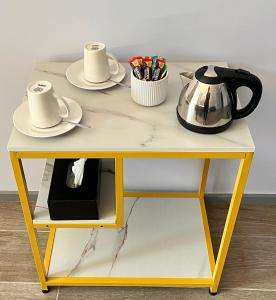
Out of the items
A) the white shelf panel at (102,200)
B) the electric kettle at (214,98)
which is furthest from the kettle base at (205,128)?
the white shelf panel at (102,200)

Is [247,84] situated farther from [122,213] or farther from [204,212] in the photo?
[204,212]

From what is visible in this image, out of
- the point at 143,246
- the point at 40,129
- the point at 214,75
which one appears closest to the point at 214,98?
the point at 214,75

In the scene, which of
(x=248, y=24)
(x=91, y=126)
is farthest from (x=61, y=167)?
(x=248, y=24)

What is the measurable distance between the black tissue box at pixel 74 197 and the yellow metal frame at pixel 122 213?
0.03m

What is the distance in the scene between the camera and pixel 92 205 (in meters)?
1.27

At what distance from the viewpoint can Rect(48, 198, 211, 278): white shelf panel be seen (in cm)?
154

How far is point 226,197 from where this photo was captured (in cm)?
186

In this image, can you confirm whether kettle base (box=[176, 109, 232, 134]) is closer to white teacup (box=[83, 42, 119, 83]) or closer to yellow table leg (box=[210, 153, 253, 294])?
yellow table leg (box=[210, 153, 253, 294])

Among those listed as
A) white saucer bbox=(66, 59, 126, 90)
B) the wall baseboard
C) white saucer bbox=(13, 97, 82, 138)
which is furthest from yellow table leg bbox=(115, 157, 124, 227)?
the wall baseboard

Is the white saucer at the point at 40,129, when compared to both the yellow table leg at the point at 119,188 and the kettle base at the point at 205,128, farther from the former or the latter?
the kettle base at the point at 205,128

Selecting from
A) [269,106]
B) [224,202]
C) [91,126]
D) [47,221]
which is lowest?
[224,202]

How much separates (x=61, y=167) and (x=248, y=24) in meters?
0.75

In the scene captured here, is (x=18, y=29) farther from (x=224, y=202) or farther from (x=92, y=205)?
(x=224, y=202)

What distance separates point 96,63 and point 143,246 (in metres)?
0.75
